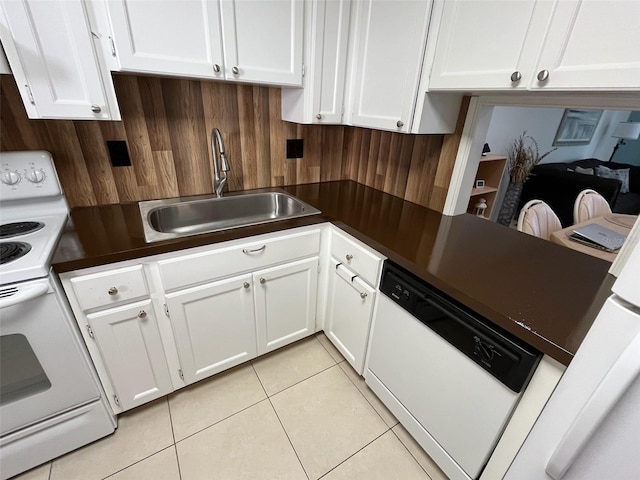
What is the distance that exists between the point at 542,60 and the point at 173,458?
2.06 metres

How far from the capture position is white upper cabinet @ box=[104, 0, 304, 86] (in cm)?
110

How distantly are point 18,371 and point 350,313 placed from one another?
4.45 ft

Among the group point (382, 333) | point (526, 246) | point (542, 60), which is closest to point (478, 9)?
point (542, 60)

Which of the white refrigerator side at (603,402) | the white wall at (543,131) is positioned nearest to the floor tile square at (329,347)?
the white refrigerator side at (603,402)

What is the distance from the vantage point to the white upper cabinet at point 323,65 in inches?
56.7

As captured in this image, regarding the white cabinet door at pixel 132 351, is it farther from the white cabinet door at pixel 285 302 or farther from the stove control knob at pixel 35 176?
the stove control knob at pixel 35 176

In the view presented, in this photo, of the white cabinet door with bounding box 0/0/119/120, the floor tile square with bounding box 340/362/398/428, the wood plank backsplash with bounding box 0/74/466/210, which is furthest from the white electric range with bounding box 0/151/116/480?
the floor tile square with bounding box 340/362/398/428

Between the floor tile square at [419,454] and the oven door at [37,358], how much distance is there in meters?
1.40

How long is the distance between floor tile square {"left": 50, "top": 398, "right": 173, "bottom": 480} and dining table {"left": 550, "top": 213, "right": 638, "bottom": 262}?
2.35 metres

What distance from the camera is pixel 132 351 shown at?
1.26 m

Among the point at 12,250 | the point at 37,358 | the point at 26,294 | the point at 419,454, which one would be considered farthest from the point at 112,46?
the point at 419,454

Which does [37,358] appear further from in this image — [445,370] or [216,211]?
[445,370]

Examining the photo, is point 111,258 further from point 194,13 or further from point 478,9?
point 478,9

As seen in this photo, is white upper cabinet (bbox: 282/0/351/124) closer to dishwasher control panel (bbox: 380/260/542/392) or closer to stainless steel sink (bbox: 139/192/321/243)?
stainless steel sink (bbox: 139/192/321/243)
